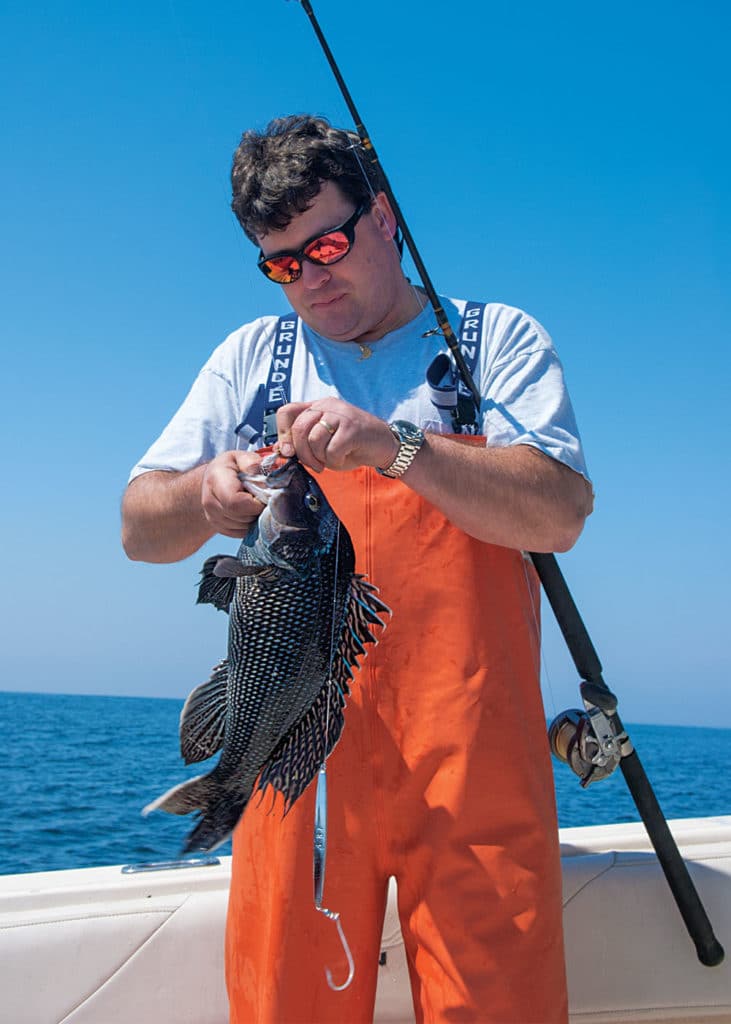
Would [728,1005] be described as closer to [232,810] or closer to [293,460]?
[232,810]

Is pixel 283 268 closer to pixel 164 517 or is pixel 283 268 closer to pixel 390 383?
pixel 390 383

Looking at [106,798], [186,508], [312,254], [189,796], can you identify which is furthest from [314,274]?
[106,798]

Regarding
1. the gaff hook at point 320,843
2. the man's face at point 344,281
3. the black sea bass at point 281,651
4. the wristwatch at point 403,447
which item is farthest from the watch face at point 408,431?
the gaff hook at point 320,843

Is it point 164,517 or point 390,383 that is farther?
point 390,383

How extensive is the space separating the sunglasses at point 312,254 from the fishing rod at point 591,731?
0.30 m

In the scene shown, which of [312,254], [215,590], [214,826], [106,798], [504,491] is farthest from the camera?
[106,798]

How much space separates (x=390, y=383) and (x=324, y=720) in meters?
1.14

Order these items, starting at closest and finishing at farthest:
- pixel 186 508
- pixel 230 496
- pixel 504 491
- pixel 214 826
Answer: pixel 214 826 < pixel 230 496 < pixel 504 491 < pixel 186 508

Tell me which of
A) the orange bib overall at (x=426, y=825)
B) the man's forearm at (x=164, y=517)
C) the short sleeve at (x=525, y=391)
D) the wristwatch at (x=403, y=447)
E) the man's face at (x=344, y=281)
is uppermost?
the man's face at (x=344, y=281)

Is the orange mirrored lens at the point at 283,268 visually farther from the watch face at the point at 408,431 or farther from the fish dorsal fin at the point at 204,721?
the fish dorsal fin at the point at 204,721

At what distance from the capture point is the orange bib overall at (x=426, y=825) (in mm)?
2350

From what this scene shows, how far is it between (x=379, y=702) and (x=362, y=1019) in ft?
2.87

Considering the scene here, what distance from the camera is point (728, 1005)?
3.48 metres

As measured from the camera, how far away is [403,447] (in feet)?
7.30
